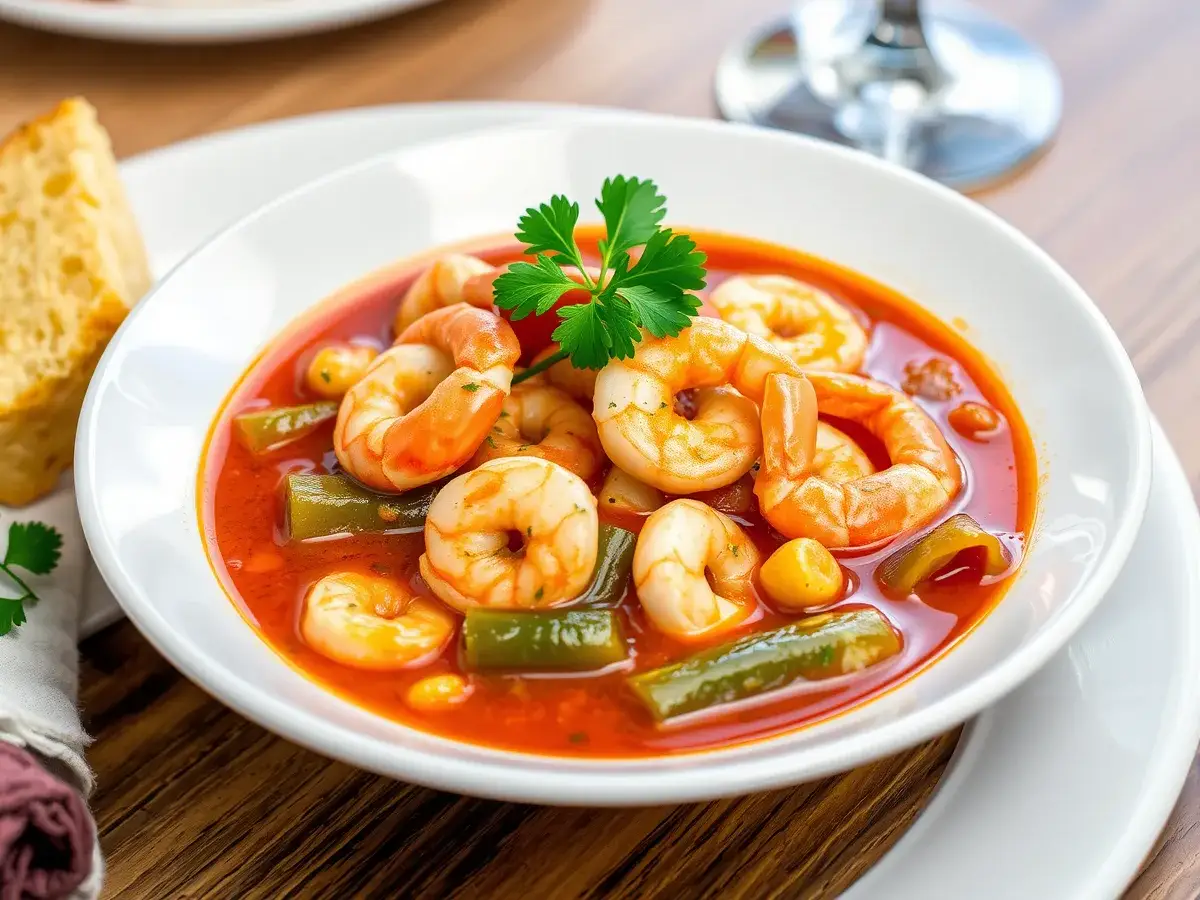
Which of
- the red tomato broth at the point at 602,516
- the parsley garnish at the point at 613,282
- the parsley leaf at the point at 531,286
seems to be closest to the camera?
the red tomato broth at the point at 602,516

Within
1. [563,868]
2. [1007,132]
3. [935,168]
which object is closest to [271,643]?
[563,868]

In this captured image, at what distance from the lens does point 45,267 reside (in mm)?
2961

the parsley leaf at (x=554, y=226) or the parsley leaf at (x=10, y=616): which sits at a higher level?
the parsley leaf at (x=554, y=226)

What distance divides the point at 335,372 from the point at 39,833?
1.16m

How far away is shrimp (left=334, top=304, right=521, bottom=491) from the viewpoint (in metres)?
2.35

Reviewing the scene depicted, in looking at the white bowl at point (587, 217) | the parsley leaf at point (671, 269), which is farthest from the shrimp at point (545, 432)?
the white bowl at point (587, 217)

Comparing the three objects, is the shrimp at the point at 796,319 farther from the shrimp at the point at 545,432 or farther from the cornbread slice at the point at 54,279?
the cornbread slice at the point at 54,279

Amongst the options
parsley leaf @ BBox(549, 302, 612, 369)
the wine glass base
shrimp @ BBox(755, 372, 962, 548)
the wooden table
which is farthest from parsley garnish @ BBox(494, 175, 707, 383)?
the wine glass base

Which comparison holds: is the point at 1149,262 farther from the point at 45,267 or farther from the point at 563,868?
the point at 45,267

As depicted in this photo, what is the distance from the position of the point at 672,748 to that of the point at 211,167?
218 centimetres

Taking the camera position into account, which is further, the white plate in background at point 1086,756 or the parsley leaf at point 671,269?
the parsley leaf at point 671,269

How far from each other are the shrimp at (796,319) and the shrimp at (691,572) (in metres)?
0.58

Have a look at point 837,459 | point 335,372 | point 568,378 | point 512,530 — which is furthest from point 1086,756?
point 335,372

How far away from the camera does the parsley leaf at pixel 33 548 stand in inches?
102
